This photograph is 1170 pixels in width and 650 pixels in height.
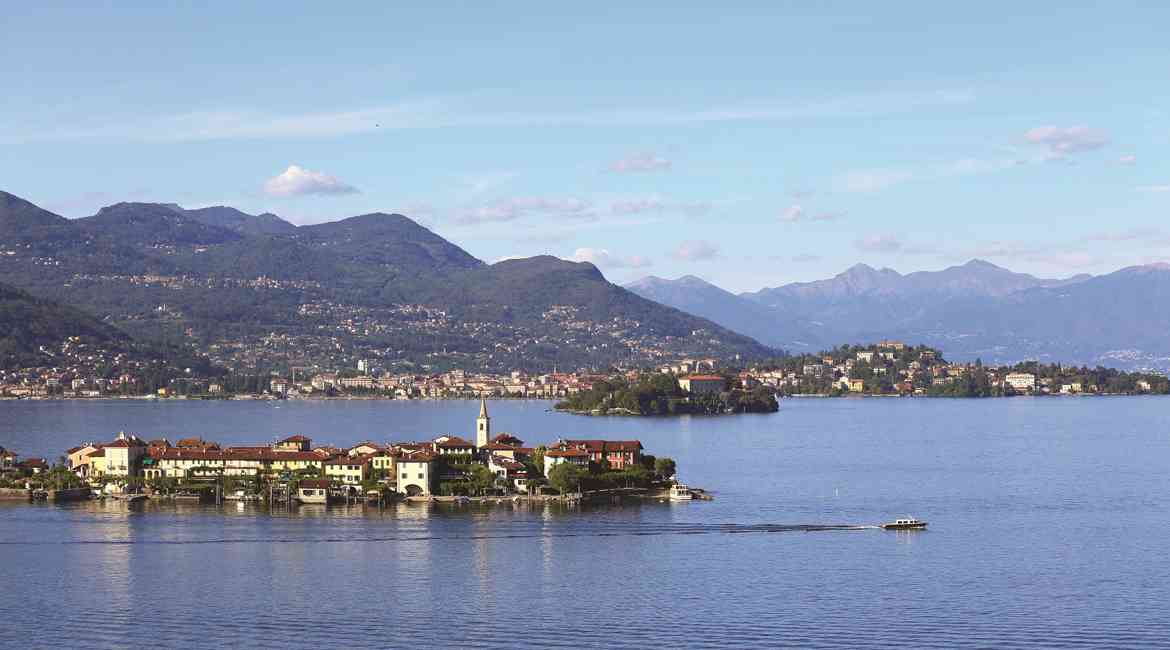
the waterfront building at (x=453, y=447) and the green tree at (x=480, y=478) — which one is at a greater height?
the waterfront building at (x=453, y=447)

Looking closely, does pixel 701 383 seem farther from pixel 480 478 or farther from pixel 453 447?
pixel 480 478

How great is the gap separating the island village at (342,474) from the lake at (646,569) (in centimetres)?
205

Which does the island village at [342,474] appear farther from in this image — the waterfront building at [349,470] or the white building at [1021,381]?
the white building at [1021,381]

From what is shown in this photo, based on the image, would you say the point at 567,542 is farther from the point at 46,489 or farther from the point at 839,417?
the point at 839,417

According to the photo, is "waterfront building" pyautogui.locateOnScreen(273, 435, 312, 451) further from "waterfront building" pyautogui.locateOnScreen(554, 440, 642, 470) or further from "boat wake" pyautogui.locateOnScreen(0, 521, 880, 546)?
"boat wake" pyautogui.locateOnScreen(0, 521, 880, 546)

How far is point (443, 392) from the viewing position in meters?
160

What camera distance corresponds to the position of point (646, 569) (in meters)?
33.4

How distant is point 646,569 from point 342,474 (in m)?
16.7

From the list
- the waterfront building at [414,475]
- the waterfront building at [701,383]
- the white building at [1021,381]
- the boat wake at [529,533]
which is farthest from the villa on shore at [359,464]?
the white building at [1021,381]

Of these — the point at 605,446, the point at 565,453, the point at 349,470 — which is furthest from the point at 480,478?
the point at 605,446

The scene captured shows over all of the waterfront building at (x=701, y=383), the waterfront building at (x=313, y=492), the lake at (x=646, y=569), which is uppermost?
the waterfront building at (x=701, y=383)

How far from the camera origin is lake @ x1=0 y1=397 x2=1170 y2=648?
27266 millimetres

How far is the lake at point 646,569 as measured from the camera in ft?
89.5

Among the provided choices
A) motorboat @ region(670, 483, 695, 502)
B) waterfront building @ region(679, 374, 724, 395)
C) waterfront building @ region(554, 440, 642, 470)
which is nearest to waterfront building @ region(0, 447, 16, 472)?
waterfront building @ region(554, 440, 642, 470)
